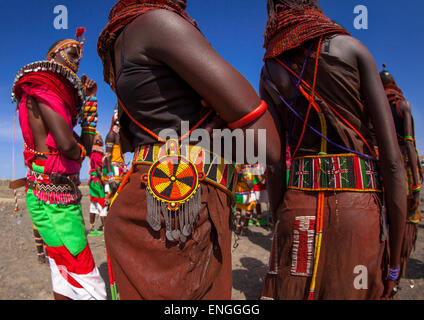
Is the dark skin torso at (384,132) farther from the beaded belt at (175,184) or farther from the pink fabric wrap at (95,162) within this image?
the pink fabric wrap at (95,162)

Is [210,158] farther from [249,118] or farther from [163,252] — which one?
[163,252]

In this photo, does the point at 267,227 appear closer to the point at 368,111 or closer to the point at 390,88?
the point at 390,88

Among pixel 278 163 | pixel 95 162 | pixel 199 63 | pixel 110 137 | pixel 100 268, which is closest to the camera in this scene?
pixel 199 63

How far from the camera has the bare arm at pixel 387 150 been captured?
4.98 feet

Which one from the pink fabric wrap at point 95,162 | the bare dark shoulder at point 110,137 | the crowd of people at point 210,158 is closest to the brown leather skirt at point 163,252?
the crowd of people at point 210,158

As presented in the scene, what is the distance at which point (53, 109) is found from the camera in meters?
2.26

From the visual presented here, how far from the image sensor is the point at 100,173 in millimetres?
7188

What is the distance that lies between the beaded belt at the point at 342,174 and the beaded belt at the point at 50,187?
2195 mm

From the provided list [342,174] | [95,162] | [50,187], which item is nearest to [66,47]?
[50,187]

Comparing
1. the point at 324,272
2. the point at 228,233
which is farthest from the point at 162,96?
the point at 324,272

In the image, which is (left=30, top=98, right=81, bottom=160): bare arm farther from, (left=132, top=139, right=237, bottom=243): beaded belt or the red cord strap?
the red cord strap

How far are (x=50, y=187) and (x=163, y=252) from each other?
1.89 metres

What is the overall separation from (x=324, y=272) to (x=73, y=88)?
8.80ft
